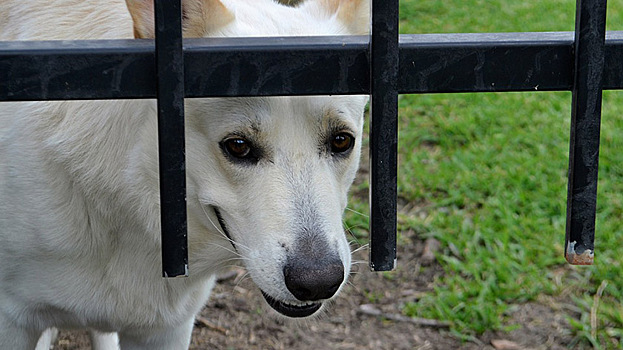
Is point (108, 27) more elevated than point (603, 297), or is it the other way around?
point (108, 27)

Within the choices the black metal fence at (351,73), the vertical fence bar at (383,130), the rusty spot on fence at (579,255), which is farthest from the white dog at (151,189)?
the rusty spot on fence at (579,255)

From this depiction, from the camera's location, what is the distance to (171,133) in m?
1.86

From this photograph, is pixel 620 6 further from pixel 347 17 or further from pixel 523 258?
pixel 347 17

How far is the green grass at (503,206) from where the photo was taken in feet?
13.1

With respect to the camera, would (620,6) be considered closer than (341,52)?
No

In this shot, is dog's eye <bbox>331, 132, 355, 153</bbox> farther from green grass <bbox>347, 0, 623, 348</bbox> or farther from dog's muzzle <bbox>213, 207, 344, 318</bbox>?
green grass <bbox>347, 0, 623, 348</bbox>

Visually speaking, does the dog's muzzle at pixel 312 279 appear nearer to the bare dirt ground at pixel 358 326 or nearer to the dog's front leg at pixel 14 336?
the dog's front leg at pixel 14 336

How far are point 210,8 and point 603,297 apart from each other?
2438mm

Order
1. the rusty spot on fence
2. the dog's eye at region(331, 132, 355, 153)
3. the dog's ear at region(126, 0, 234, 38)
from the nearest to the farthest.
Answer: the rusty spot on fence
the dog's ear at region(126, 0, 234, 38)
the dog's eye at region(331, 132, 355, 153)

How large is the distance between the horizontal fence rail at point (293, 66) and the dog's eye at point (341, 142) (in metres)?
0.58

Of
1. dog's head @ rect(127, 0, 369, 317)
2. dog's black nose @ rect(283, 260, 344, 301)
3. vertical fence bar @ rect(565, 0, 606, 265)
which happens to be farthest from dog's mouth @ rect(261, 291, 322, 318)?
vertical fence bar @ rect(565, 0, 606, 265)

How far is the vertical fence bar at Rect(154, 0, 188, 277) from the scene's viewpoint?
69.4 inches

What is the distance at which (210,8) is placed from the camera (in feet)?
7.84

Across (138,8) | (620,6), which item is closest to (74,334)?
(138,8)
